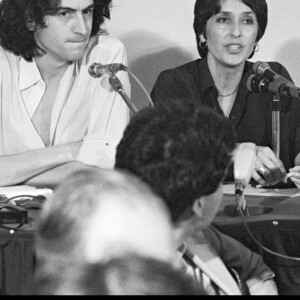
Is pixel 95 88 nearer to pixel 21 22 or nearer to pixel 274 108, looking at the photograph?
pixel 21 22

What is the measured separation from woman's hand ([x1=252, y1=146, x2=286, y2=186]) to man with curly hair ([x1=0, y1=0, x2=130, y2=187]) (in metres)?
0.54

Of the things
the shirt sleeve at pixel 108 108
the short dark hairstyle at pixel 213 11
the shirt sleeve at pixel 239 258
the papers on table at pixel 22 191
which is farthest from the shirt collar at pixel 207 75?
the shirt sleeve at pixel 239 258

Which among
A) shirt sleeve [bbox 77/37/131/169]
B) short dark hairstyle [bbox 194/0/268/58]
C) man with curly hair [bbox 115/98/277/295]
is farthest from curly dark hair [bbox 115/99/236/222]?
short dark hairstyle [bbox 194/0/268/58]

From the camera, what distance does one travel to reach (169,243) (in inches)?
35.1

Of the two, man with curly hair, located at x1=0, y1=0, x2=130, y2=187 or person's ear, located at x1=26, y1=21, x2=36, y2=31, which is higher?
person's ear, located at x1=26, y1=21, x2=36, y2=31

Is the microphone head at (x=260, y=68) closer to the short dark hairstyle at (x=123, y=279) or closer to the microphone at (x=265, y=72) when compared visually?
the microphone at (x=265, y=72)

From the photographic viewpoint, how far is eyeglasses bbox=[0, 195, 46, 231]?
195cm

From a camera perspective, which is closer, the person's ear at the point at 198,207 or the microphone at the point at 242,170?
the person's ear at the point at 198,207

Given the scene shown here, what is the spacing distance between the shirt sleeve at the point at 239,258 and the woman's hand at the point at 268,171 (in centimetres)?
79

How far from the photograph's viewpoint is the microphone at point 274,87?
222 cm

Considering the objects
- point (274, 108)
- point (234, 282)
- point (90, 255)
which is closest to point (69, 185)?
point (90, 255)

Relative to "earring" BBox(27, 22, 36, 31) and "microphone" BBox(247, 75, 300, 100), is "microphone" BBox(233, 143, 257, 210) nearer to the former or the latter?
"microphone" BBox(247, 75, 300, 100)

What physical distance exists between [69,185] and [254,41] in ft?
7.41

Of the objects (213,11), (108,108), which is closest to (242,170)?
(108,108)
